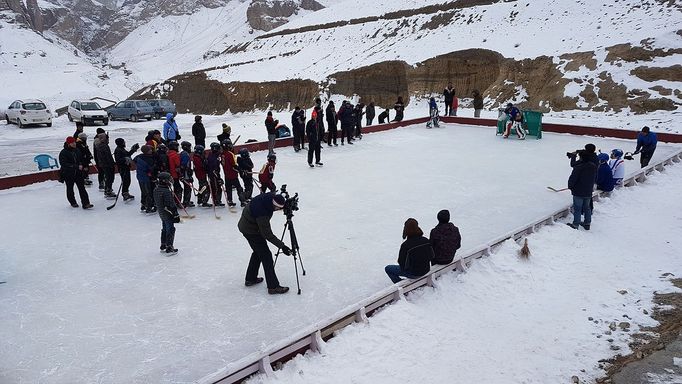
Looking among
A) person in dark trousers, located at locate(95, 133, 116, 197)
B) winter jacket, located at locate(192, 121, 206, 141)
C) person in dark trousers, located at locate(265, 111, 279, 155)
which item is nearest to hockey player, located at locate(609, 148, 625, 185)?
person in dark trousers, located at locate(265, 111, 279, 155)

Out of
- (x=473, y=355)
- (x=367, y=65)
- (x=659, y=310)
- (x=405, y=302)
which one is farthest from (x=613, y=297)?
(x=367, y=65)

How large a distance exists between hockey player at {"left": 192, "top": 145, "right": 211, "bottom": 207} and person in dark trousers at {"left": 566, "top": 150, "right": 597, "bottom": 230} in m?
7.61

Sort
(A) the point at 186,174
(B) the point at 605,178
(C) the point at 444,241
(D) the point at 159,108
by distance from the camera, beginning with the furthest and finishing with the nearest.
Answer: (D) the point at 159,108 → (B) the point at 605,178 → (A) the point at 186,174 → (C) the point at 444,241

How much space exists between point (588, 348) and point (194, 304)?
197 inches

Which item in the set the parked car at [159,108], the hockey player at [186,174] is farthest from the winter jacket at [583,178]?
the parked car at [159,108]

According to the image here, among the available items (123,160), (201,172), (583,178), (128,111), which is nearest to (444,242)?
(583,178)

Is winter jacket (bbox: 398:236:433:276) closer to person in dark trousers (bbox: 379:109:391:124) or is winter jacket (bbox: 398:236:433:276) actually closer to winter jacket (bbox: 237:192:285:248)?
winter jacket (bbox: 237:192:285:248)

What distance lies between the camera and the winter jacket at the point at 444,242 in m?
6.20

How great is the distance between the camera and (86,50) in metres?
114

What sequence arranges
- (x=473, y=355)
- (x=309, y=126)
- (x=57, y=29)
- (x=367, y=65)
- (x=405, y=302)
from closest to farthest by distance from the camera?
(x=473, y=355), (x=405, y=302), (x=309, y=126), (x=367, y=65), (x=57, y=29)

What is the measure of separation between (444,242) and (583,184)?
3935 mm

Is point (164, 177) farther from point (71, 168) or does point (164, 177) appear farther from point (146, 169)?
point (71, 168)

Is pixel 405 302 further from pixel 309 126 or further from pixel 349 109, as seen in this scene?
pixel 349 109

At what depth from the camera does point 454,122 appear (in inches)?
912
